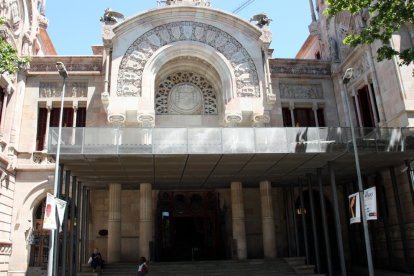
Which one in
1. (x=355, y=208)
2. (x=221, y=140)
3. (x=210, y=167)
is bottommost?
(x=355, y=208)

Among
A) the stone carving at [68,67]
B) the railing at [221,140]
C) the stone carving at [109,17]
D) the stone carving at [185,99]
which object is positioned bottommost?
the railing at [221,140]

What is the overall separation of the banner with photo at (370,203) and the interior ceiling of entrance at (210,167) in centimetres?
275

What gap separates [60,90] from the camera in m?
24.9

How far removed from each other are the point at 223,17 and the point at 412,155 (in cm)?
1292

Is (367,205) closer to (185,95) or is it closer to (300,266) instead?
(300,266)

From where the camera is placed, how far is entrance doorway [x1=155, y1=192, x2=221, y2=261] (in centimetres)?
2405

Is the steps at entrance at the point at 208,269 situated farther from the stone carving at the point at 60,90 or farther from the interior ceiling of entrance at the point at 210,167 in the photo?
the stone carving at the point at 60,90

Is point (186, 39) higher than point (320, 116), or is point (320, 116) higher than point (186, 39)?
point (186, 39)

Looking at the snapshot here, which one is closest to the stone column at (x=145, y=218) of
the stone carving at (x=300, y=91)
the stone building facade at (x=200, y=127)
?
the stone building facade at (x=200, y=127)

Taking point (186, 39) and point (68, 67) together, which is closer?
point (186, 39)

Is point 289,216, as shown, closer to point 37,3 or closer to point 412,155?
point 412,155

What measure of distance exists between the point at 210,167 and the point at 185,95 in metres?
7.05

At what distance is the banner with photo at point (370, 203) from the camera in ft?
50.1

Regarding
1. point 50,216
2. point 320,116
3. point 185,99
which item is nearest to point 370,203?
point 320,116
